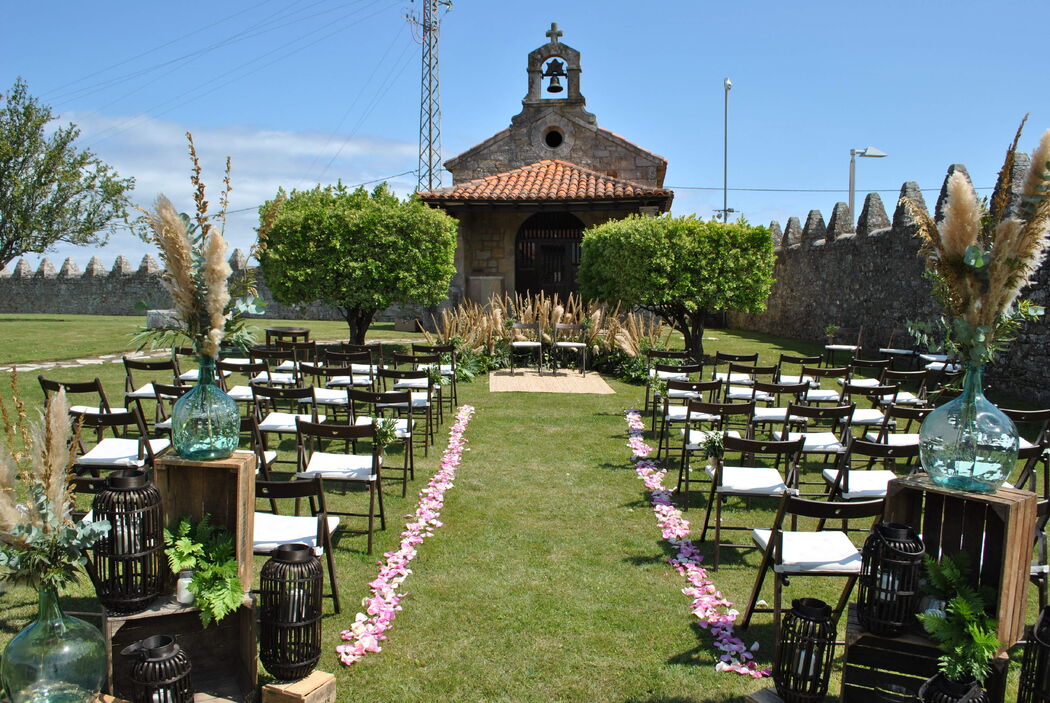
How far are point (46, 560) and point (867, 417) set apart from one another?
22.7 feet

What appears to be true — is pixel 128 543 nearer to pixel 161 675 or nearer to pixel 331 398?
pixel 161 675

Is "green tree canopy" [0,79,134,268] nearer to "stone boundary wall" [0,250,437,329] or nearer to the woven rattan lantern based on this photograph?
"stone boundary wall" [0,250,437,329]

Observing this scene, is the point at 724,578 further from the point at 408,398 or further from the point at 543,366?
the point at 543,366

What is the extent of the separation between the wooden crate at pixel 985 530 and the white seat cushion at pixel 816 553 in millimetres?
525

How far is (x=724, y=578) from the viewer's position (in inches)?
196

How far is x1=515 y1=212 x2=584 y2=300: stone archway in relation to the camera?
20844mm

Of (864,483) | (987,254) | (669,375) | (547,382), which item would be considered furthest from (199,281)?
(547,382)

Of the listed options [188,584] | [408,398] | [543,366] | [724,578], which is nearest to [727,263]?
[543,366]

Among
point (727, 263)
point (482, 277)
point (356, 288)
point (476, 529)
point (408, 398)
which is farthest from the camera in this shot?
point (482, 277)

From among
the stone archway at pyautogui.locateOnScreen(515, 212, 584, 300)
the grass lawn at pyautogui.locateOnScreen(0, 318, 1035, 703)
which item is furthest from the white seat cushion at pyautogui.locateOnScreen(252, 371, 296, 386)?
the stone archway at pyautogui.locateOnScreen(515, 212, 584, 300)

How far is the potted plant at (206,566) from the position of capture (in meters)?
3.34

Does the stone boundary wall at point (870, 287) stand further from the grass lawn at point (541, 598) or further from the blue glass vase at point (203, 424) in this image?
the blue glass vase at point (203, 424)

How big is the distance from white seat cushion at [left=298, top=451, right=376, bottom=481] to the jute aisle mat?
602cm

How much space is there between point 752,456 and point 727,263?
722 centimetres
